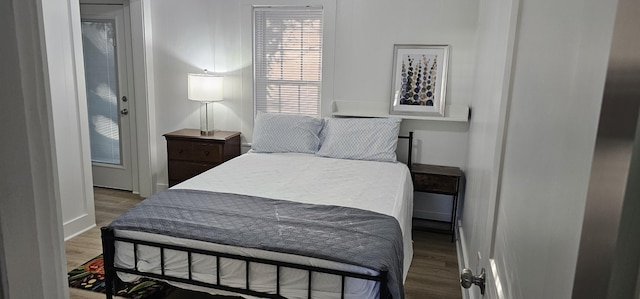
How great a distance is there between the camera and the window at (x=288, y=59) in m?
4.04

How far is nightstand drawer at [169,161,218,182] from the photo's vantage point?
4.10 meters

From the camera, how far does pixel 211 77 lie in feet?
13.4

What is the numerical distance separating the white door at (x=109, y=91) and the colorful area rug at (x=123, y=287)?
1.89 m

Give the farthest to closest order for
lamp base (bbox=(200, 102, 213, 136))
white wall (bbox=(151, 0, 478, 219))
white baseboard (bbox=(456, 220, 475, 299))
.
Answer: lamp base (bbox=(200, 102, 213, 136)) < white wall (bbox=(151, 0, 478, 219)) < white baseboard (bbox=(456, 220, 475, 299))

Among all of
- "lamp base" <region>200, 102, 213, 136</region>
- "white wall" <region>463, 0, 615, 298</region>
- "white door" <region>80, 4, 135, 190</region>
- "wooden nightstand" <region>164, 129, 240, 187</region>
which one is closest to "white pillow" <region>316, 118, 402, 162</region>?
"wooden nightstand" <region>164, 129, 240, 187</region>

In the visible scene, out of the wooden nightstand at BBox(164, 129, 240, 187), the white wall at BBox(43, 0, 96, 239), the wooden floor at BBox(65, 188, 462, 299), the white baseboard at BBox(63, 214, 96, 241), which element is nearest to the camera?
the wooden floor at BBox(65, 188, 462, 299)

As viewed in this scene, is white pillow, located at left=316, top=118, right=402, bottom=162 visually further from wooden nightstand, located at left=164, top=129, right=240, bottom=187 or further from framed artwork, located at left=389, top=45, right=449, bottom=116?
wooden nightstand, located at left=164, top=129, right=240, bottom=187

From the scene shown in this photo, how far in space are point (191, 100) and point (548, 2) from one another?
3946mm

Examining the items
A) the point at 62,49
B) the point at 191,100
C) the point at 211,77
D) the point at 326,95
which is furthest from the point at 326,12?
the point at 62,49

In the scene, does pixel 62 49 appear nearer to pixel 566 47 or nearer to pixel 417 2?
pixel 417 2

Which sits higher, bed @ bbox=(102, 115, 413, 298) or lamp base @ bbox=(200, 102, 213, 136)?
lamp base @ bbox=(200, 102, 213, 136)

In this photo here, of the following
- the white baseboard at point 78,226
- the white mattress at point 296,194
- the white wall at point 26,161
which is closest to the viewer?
the white wall at point 26,161

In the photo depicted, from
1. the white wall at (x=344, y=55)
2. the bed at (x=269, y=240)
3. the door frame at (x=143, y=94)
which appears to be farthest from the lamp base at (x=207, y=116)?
the bed at (x=269, y=240)

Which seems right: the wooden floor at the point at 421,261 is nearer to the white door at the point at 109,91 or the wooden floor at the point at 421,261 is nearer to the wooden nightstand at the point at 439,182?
the wooden nightstand at the point at 439,182
